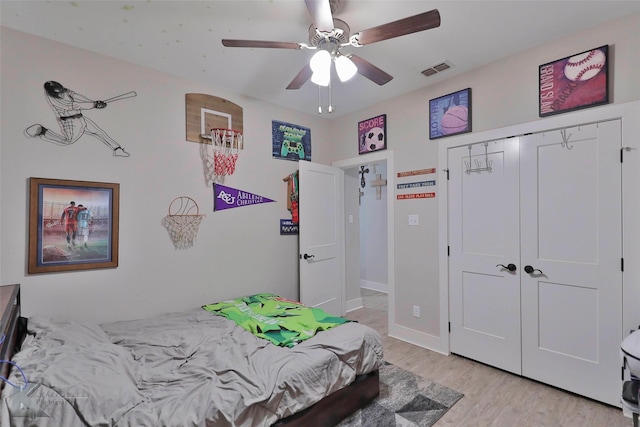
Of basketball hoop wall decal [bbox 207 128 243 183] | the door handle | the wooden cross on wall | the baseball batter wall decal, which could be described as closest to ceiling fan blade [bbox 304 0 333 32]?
basketball hoop wall decal [bbox 207 128 243 183]

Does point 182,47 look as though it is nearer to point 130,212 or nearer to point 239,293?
point 130,212

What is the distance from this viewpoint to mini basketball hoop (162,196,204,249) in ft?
9.34

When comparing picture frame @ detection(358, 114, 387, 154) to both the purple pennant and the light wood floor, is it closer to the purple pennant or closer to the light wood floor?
the purple pennant

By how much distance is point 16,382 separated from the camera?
125cm

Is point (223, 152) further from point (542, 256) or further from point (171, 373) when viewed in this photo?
point (542, 256)

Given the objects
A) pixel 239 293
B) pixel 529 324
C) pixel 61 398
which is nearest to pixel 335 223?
pixel 239 293

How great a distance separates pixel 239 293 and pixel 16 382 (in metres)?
2.09

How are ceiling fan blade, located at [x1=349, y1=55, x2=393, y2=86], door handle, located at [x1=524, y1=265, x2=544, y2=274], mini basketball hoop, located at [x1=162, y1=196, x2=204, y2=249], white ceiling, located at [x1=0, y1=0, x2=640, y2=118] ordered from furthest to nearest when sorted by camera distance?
mini basketball hoop, located at [x1=162, y1=196, x2=204, y2=249]
door handle, located at [x1=524, y1=265, x2=544, y2=274]
ceiling fan blade, located at [x1=349, y1=55, x2=393, y2=86]
white ceiling, located at [x1=0, y1=0, x2=640, y2=118]

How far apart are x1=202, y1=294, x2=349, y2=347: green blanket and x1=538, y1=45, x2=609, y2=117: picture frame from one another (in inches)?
98.0

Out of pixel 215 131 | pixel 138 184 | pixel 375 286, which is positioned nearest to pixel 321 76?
pixel 215 131

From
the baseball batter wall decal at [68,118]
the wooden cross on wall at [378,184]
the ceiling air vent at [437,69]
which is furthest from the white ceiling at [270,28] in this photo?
the wooden cross on wall at [378,184]

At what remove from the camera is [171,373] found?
1.74 m

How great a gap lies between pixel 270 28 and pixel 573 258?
9.66 ft

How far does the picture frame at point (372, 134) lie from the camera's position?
11.8 feet
